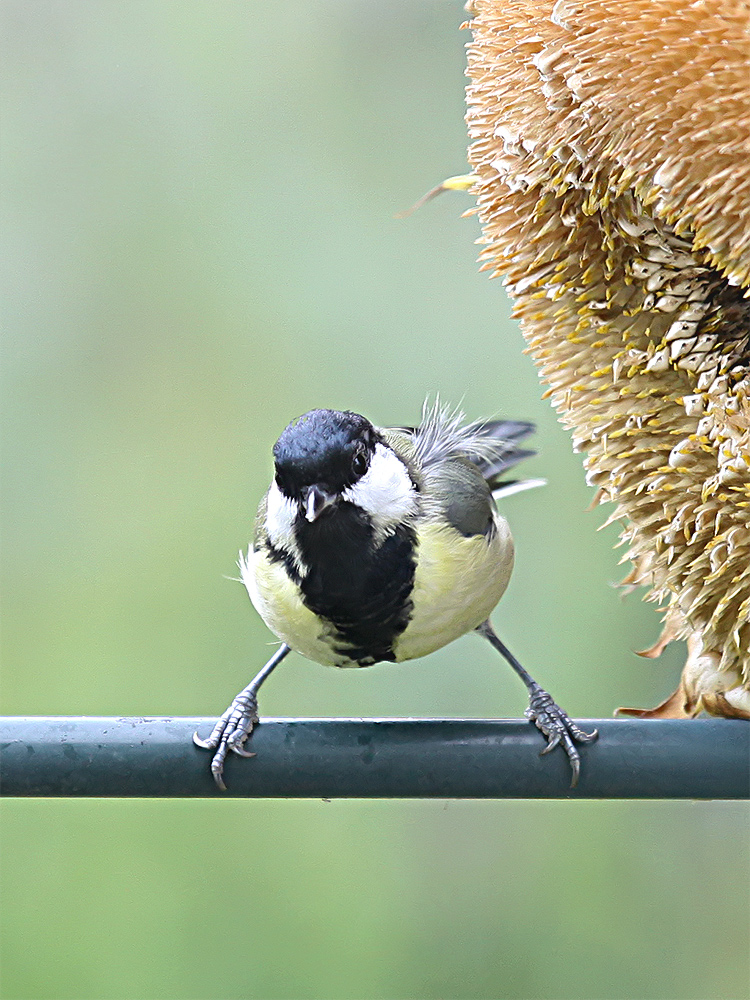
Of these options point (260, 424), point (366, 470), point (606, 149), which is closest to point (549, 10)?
point (606, 149)

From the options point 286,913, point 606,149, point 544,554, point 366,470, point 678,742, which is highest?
point 606,149

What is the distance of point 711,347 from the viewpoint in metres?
0.72

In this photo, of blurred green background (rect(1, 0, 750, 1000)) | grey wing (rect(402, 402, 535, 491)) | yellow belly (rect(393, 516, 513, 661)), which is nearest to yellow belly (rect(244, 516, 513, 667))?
yellow belly (rect(393, 516, 513, 661))

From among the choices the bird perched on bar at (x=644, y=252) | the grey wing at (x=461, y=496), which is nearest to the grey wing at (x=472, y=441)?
the grey wing at (x=461, y=496)

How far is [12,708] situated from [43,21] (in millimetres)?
841

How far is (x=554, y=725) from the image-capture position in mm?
874

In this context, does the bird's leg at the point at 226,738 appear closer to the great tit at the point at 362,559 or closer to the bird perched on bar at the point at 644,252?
the great tit at the point at 362,559

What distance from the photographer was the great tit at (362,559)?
32.5 inches

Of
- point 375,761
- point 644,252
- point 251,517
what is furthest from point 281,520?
point 251,517

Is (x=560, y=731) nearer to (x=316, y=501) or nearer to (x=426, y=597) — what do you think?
(x=426, y=597)

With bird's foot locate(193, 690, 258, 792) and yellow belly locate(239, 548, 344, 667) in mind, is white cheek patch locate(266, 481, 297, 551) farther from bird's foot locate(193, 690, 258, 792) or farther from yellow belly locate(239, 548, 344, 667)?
bird's foot locate(193, 690, 258, 792)

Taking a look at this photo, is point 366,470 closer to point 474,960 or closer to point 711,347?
point 711,347

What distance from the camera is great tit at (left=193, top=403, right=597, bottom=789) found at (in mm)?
826

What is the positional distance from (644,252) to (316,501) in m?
0.26
